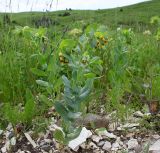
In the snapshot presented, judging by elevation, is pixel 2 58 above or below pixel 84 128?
above

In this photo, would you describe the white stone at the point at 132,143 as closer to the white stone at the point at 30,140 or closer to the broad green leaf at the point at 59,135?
the broad green leaf at the point at 59,135

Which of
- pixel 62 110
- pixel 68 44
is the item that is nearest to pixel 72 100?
pixel 62 110

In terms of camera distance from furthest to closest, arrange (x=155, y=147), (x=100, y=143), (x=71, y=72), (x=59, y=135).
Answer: (x=71, y=72)
(x=100, y=143)
(x=155, y=147)
(x=59, y=135)

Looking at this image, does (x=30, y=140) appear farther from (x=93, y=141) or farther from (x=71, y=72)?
(x=71, y=72)

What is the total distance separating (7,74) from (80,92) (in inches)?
60.1

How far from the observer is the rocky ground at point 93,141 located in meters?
3.31

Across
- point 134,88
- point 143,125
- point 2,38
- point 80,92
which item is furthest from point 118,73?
point 2,38

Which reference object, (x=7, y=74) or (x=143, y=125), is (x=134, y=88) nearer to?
(x=143, y=125)

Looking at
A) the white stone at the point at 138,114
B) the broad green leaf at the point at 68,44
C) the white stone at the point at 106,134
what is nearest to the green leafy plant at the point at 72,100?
the white stone at the point at 106,134

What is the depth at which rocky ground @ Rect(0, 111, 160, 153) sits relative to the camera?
10.9 ft

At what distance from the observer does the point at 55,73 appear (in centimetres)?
361

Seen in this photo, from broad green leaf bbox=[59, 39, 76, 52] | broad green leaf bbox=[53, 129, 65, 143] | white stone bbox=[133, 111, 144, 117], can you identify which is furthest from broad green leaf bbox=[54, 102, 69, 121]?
white stone bbox=[133, 111, 144, 117]

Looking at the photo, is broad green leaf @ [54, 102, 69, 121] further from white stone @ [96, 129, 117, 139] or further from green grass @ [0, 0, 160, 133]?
white stone @ [96, 129, 117, 139]

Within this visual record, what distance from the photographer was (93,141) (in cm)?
342
